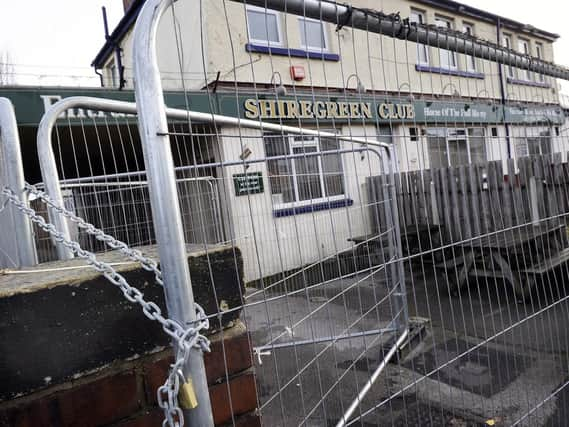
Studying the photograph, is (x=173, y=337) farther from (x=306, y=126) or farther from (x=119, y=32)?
(x=119, y=32)

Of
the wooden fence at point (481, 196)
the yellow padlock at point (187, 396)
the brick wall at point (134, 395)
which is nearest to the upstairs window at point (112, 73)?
the wooden fence at point (481, 196)

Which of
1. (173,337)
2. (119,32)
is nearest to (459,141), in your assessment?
(173,337)

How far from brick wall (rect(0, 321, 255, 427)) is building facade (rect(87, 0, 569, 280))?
1.03ft

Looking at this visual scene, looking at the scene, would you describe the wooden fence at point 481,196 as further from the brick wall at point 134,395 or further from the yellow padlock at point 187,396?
the yellow padlock at point 187,396

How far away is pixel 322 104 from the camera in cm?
795

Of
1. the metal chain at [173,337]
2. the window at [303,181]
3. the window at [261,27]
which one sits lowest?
the metal chain at [173,337]

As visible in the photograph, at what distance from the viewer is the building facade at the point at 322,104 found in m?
2.04

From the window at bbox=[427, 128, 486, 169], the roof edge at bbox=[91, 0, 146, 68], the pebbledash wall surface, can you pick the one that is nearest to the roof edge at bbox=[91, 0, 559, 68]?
the roof edge at bbox=[91, 0, 146, 68]

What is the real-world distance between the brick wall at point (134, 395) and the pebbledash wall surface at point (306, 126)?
426 mm

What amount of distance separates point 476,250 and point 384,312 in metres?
1.60

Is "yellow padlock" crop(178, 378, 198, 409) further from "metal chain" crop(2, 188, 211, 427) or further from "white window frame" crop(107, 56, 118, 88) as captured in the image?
"white window frame" crop(107, 56, 118, 88)

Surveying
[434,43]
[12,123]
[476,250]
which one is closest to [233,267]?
[12,123]

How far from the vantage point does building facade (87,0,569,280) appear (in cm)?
204

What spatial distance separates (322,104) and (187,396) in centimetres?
763
